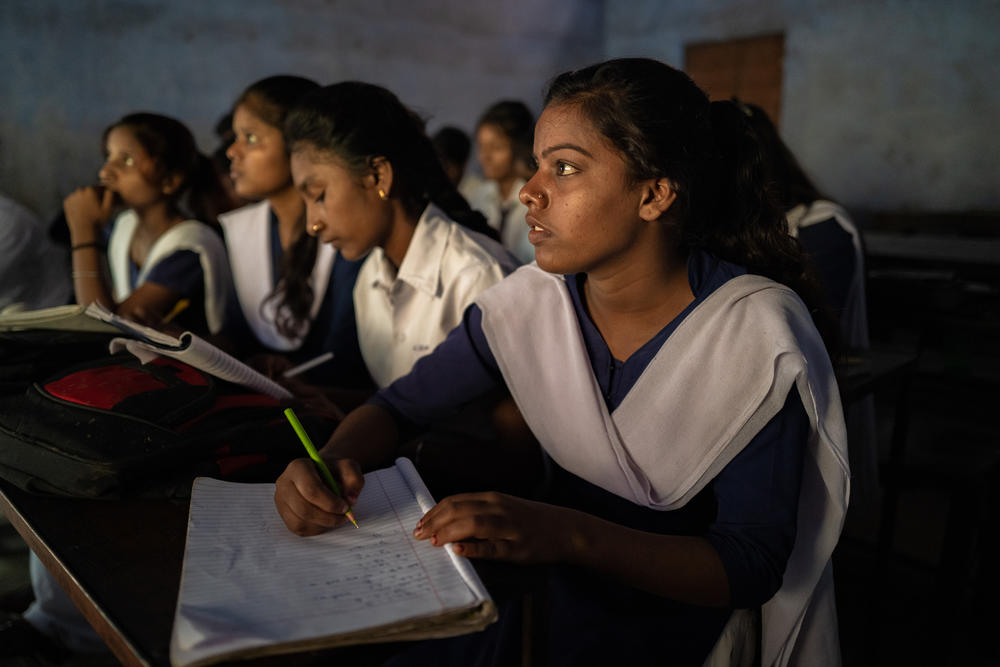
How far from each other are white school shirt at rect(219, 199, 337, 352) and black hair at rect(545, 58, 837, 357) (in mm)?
1111

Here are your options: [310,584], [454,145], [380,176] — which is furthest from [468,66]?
[310,584]

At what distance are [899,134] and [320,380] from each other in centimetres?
570

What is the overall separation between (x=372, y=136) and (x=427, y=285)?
36 centimetres

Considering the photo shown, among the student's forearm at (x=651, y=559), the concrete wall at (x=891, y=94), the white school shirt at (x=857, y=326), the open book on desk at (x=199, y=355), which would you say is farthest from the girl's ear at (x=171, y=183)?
the concrete wall at (x=891, y=94)

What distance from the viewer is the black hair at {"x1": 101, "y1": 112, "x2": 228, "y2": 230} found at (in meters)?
2.33

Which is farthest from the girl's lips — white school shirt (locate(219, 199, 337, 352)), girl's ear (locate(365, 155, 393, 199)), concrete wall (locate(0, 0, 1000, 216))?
concrete wall (locate(0, 0, 1000, 216))

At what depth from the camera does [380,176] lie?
1677 mm

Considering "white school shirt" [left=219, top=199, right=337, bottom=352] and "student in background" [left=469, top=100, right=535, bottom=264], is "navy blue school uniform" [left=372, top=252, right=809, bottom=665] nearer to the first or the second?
"white school shirt" [left=219, top=199, right=337, bottom=352]

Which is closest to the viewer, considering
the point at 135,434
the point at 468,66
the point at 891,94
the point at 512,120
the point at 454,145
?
the point at 135,434

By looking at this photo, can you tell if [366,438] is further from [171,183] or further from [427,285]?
[171,183]

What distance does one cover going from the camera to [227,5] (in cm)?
543

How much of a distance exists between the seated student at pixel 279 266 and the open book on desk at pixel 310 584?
3.72 feet

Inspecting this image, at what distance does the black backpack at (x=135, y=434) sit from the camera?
93 cm

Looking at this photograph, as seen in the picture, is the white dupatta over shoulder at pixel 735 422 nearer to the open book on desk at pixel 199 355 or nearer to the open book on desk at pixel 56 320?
the open book on desk at pixel 199 355
